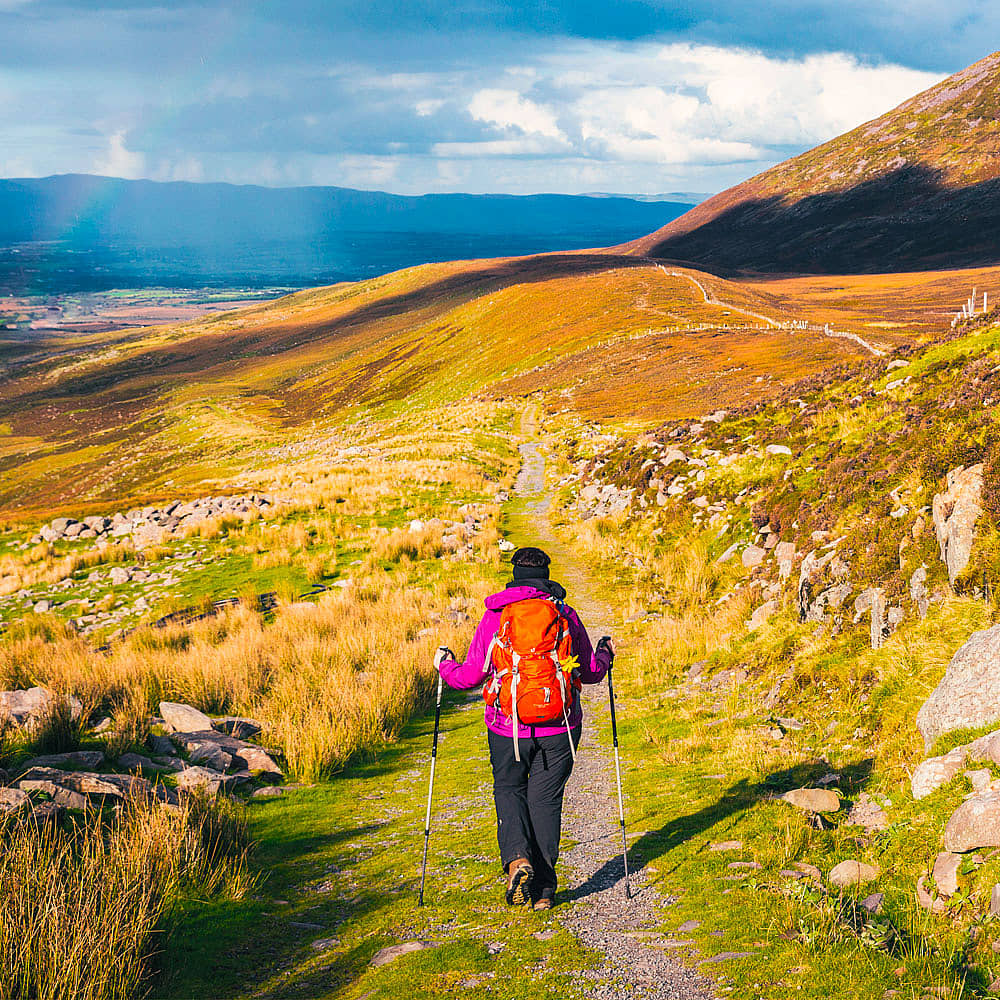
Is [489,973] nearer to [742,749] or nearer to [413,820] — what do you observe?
[413,820]

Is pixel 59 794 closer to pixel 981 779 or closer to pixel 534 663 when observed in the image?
pixel 534 663

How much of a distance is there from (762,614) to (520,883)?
7992 millimetres

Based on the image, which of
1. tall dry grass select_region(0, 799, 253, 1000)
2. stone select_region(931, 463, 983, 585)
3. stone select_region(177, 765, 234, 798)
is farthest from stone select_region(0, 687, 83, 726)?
stone select_region(931, 463, 983, 585)

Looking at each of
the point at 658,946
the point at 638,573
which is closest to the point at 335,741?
the point at 658,946

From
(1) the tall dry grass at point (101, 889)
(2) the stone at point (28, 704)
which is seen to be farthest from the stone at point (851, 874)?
(2) the stone at point (28, 704)

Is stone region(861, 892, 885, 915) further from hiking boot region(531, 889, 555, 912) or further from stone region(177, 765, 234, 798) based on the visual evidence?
stone region(177, 765, 234, 798)

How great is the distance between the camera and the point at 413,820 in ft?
26.8

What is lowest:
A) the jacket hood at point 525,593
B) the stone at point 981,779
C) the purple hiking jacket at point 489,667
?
the stone at point 981,779

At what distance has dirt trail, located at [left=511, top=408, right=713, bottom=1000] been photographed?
474 centimetres

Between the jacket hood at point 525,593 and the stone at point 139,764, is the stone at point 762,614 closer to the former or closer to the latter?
the jacket hood at point 525,593

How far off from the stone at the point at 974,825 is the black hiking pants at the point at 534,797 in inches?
106

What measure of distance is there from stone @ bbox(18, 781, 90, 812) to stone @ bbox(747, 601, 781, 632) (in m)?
9.76

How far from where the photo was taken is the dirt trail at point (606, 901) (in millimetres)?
4742

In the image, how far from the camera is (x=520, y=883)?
5.99 metres
